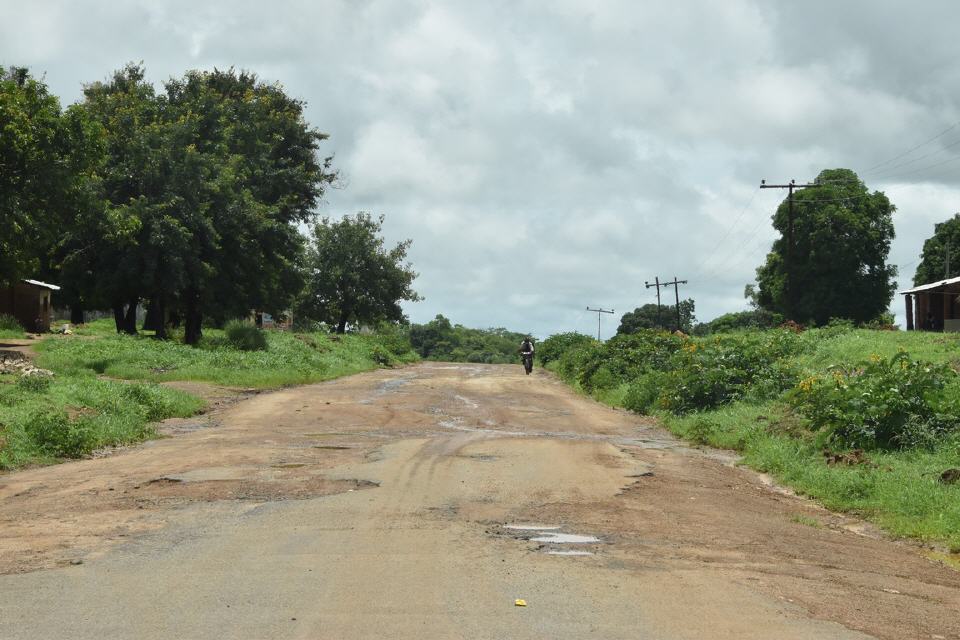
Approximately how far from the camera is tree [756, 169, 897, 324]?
68312 mm

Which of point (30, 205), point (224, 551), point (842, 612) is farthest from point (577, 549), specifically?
point (30, 205)

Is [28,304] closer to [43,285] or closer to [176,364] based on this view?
[43,285]

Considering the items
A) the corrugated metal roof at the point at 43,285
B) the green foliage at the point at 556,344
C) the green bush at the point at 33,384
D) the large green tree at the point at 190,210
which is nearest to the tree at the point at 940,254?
the green foliage at the point at 556,344

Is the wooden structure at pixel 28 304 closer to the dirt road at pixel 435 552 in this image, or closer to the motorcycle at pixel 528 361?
the motorcycle at pixel 528 361

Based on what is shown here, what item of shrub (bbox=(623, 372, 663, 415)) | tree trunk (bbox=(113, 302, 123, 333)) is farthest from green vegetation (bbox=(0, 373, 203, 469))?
tree trunk (bbox=(113, 302, 123, 333))

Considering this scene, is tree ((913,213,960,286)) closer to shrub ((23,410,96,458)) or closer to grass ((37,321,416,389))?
grass ((37,321,416,389))

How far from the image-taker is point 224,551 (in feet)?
24.6

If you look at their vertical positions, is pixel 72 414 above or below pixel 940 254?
below

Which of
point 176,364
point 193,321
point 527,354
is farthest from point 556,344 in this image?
point 176,364

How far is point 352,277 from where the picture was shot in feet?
251

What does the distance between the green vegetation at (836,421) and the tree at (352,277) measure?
50236 mm

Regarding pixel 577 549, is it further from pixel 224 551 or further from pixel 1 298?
pixel 1 298

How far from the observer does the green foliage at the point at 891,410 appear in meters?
14.0

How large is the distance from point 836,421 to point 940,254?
74692 mm
